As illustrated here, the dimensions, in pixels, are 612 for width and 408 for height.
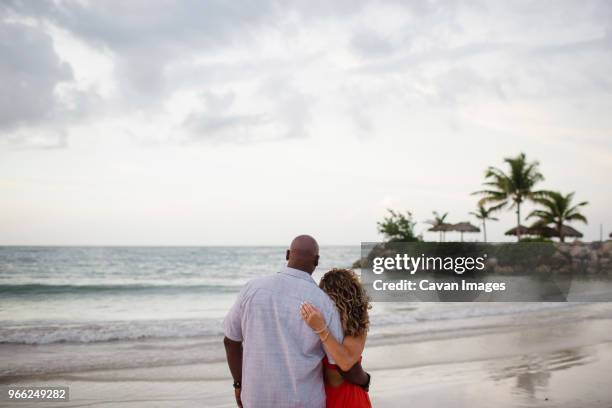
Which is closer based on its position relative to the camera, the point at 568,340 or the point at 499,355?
the point at 499,355

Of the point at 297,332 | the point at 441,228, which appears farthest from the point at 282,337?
the point at 441,228

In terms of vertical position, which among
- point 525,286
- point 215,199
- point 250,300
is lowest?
point 525,286

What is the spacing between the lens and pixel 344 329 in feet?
9.96

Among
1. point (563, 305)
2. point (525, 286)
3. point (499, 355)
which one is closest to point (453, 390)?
point (499, 355)

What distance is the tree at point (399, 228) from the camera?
4019 cm

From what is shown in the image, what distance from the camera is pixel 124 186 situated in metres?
34.3

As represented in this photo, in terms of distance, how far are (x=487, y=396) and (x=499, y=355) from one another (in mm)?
2862

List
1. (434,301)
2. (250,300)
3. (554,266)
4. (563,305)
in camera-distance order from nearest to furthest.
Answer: (250,300), (563,305), (434,301), (554,266)

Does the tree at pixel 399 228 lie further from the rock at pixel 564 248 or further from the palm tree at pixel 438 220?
the rock at pixel 564 248

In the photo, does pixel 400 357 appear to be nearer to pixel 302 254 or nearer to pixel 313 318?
pixel 302 254

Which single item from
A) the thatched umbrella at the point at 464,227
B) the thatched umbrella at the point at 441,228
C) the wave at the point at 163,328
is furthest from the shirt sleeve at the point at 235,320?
the thatched umbrella at the point at 464,227

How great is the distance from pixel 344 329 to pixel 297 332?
26 centimetres

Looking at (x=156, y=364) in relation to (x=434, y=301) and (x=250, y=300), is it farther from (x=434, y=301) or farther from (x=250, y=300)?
(x=434, y=301)

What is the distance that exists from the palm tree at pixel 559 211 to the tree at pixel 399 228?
7.99m
